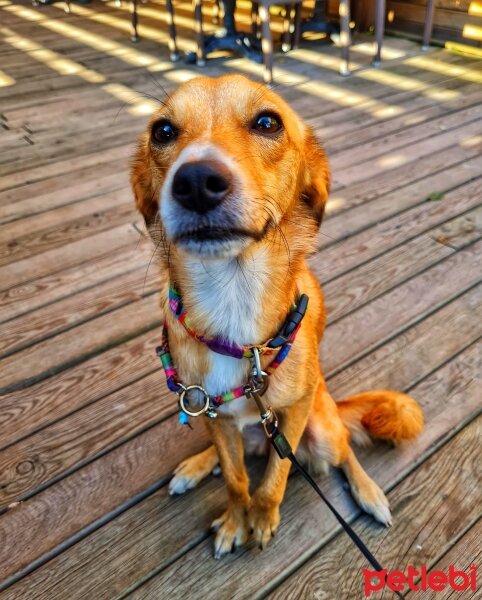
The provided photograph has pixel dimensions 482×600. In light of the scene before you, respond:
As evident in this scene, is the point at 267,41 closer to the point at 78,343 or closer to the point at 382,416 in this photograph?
the point at 78,343

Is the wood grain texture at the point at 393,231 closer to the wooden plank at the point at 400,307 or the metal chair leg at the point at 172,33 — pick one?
the wooden plank at the point at 400,307

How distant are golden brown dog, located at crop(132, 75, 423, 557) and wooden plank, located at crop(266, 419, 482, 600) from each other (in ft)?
0.23

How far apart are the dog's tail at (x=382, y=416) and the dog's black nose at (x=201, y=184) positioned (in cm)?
94

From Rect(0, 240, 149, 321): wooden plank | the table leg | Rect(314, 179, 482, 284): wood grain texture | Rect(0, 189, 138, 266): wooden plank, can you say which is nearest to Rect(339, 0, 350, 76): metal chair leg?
the table leg

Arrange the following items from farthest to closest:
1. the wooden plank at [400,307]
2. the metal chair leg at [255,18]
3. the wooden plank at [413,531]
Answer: the metal chair leg at [255,18] → the wooden plank at [400,307] → the wooden plank at [413,531]

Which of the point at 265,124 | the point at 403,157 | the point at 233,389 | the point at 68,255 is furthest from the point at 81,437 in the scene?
the point at 403,157

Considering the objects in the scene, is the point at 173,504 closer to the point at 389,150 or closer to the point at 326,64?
the point at 389,150

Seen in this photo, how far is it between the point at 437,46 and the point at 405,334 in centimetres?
431

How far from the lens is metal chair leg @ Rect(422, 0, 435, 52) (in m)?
4.71

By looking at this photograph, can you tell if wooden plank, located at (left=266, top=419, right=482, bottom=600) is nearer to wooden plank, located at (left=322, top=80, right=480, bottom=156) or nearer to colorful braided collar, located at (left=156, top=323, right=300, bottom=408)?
colorful braided collar, located at (left=156, top=323, right=300, bottom=408)

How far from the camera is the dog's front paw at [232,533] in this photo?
1462 millimetres

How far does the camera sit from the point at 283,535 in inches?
59.2

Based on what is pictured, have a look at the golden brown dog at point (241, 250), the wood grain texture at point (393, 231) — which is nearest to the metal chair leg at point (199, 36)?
the wood grain texture at point (393, 231)

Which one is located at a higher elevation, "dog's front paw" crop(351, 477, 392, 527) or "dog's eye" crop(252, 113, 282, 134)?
"dog's eye" crop(252, 113, 282, 134)
